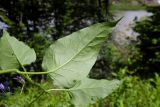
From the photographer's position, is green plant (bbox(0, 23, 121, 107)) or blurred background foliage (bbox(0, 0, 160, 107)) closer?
green plant (bbox(0, 23, 121, 107))

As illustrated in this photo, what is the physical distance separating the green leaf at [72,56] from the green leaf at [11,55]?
0.03m

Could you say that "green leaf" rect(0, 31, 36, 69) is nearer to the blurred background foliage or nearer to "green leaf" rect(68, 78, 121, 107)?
"green leaf" rect(68, 78, 121, 107)

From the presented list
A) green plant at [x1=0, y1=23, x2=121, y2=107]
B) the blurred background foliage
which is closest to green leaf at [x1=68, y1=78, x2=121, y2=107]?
green plant at [x1=0, y1=23, x2=121, y2=107]

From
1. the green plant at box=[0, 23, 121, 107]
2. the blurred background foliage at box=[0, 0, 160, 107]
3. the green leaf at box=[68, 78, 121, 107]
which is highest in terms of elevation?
the green plant at box=[0, 23, 121, 107]

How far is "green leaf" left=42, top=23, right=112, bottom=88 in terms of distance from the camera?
72 cm

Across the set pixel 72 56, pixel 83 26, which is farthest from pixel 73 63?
pixel 83 26

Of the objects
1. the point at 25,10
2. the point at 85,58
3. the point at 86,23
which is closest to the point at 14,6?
the point at 25,10

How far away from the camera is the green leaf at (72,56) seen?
0.72m

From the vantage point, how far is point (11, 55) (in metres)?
0.74

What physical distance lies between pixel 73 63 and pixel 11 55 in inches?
3.6

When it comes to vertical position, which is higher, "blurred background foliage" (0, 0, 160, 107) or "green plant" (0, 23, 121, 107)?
"green plant" (0, 23, 121, 107)

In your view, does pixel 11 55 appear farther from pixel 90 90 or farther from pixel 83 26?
pixel 83 26

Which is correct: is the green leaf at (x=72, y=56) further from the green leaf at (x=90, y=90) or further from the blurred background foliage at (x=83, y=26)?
the blurred background foliage at (x=83, y=26)

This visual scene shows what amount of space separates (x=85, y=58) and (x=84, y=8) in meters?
10.2
